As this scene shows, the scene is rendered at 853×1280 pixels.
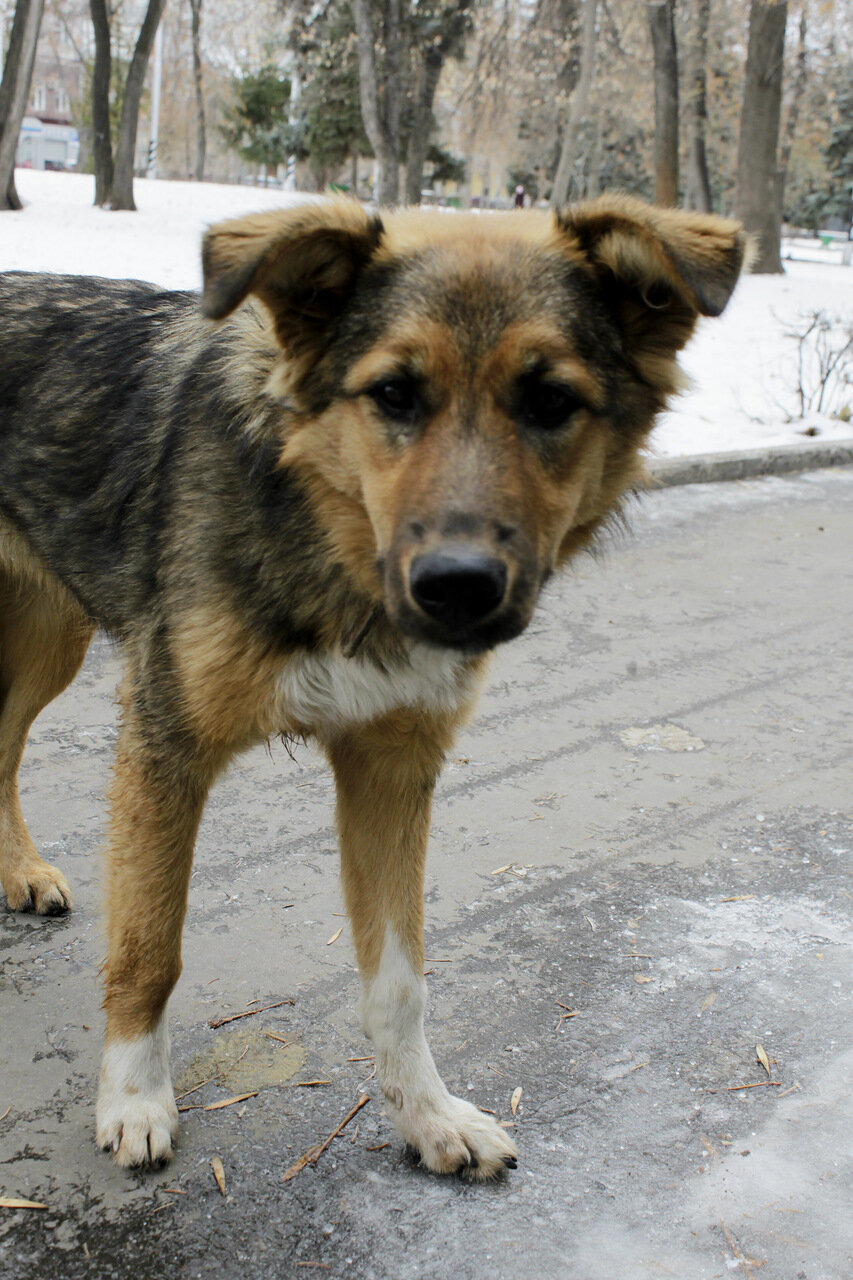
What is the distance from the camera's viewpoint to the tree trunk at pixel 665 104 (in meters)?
23.5

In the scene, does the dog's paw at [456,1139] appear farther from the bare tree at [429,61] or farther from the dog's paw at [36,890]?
the bare tree at [429,61]

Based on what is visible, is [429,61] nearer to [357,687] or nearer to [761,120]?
[761,120]

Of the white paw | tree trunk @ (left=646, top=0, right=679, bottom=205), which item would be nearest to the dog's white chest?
the white paw

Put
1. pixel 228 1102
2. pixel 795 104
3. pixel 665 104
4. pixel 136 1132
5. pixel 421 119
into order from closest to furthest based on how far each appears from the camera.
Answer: pixel 136 1132 < pixel 228 1102 < pixel 665 104 < pixel 421 119 < pixel 795 104

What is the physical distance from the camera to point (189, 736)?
2686 mm

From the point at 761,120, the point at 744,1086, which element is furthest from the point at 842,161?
the point at 744,1086

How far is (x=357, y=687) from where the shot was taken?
273 cm

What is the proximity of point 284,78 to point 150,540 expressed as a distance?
43717 millimetres

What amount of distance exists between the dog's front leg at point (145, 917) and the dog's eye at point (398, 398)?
866 mm

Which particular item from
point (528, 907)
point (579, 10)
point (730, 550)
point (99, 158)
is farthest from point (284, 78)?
point (528, 907)

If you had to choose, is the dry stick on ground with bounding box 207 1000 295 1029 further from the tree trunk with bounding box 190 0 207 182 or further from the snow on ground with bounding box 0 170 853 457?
the tree trunk with bounding box 190 0 207 182

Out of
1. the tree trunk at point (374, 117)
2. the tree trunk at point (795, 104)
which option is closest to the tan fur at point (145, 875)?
the tree trunk at point (374, 117)

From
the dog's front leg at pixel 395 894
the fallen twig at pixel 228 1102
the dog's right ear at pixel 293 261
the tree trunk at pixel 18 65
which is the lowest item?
the fallen twig at pixel 228 1102

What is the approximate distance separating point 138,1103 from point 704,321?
421cm
